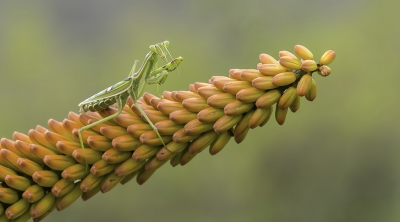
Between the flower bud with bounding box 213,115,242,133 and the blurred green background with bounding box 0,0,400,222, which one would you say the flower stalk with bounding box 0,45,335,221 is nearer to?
the flower bud with bounding box 213,115,242,133

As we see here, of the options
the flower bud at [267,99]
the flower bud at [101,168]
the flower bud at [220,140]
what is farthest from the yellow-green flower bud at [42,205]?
the flower bud at [267,99]

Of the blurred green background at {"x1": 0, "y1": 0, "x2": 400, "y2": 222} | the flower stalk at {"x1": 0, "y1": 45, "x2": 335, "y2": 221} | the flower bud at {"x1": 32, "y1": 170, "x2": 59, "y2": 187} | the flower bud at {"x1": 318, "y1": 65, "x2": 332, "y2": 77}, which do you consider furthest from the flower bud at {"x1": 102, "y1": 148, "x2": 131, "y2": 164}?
the blurred green background at {"x1": 0, "y1": 0, "x2": 400, "y2": 222}

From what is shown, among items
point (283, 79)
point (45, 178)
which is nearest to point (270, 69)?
point (283, 79)

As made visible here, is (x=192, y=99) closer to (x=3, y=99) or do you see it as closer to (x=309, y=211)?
(x=309, y=211)

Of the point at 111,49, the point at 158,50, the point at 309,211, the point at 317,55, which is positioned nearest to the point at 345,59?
the point at 317,55

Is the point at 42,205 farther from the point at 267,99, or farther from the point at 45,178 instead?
the point at 267,99
